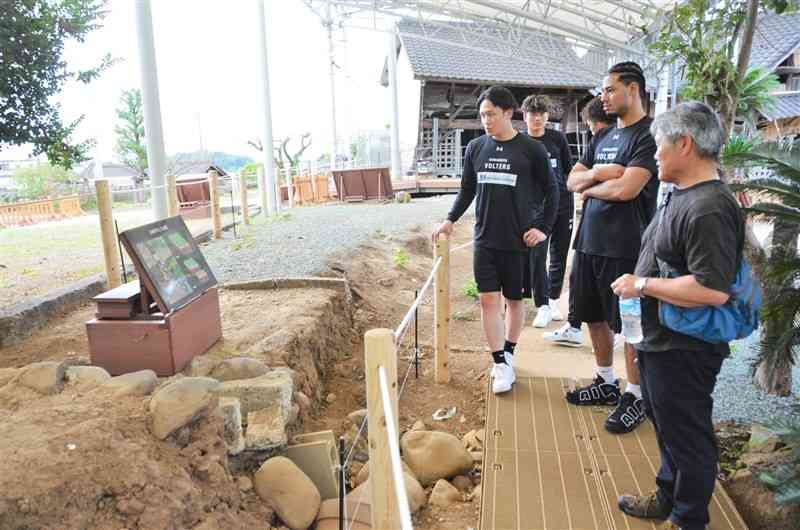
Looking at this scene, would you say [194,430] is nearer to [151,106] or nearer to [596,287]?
[596,287]

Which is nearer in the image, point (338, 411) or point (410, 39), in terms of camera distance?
point (338, 411)

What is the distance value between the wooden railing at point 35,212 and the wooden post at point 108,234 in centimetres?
995

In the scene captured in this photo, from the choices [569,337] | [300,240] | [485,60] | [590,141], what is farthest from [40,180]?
[590,141]

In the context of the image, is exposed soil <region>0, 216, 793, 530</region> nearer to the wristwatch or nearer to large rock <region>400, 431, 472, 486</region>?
large rock <region>400, 431, 472, 486</region>

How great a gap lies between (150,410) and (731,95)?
12.4ft

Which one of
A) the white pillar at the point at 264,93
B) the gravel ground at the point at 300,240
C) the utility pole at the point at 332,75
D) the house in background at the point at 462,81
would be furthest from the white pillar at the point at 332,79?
the gravel ground at the point at 300,240

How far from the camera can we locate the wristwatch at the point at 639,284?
2.00m

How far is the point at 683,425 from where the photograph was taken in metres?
2.02

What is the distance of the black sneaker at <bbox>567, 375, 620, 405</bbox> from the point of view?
3.41 meters

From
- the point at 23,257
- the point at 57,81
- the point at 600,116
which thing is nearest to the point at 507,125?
the point at 600,116

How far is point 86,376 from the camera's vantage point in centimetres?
288

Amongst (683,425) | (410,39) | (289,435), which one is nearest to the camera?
(683,425)

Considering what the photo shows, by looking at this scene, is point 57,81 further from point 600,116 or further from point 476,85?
point 476,85

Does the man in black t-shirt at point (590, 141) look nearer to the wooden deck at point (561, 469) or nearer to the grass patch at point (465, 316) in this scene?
the wooden deck at point (561, 469)
